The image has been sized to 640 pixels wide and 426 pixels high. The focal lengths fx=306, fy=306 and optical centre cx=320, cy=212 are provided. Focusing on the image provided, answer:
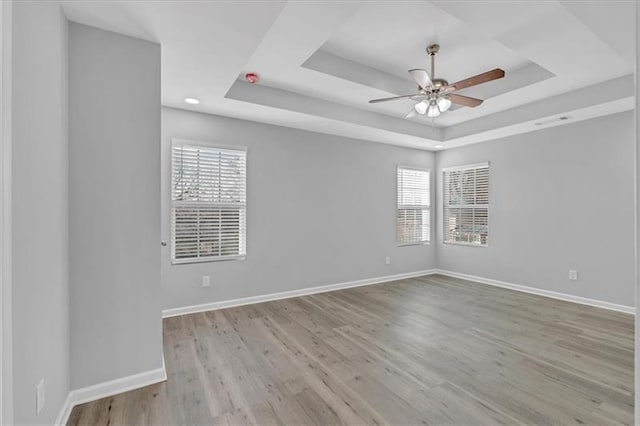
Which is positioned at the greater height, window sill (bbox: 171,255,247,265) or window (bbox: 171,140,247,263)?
window (bbox: 171,140,247,263)

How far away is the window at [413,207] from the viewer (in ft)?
18.7

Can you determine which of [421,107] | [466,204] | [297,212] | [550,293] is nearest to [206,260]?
[297,212]

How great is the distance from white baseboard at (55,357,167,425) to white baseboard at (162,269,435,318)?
146cm

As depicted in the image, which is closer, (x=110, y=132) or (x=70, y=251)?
(x=70, y=251)

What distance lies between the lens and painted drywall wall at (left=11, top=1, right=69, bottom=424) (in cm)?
123

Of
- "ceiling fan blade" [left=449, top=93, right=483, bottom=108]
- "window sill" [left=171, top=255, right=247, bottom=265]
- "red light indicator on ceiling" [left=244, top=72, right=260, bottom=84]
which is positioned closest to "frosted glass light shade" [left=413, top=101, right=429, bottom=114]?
"ceiling fan blade" [left=449, top=93, right=483, bottom=108]

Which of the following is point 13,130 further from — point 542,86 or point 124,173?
point 542,86

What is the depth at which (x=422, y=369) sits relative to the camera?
2410 millimetres

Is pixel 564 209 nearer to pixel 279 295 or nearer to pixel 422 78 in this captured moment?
pixel 422 78

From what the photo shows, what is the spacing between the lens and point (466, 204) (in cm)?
566

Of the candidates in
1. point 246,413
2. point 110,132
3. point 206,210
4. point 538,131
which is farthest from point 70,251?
point 538,131

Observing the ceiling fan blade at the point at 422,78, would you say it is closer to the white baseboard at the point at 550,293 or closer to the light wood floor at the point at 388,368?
the light wood floor at the point at 388,368

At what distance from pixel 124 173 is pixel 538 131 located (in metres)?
5.34

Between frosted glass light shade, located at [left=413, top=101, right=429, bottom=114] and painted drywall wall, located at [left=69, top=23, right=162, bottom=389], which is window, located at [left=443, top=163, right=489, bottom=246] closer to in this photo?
frosted glass light shade, located at [left=413, top=101, right=429, bottom=114]
